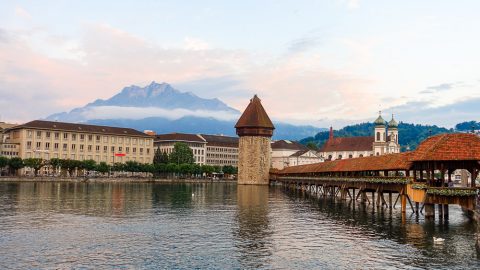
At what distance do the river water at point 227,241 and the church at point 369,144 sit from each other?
405ft

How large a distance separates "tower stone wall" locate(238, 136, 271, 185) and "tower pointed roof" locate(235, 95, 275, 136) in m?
1.57

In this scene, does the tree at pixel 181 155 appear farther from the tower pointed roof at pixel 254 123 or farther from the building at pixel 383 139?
the building at pixel 383 139

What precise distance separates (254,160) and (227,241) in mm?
109624

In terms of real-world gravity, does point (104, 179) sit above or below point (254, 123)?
below

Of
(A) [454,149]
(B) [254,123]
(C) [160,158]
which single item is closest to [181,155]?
(C) [160,158]

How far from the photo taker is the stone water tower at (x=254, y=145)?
140 metres

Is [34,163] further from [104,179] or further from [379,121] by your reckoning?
[379,121]

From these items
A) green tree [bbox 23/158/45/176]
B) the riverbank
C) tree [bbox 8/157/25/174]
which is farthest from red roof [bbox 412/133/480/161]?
tree [bbox 8/157/25/174]

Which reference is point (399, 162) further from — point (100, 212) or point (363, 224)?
point (100, 212)

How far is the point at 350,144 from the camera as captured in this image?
610ft

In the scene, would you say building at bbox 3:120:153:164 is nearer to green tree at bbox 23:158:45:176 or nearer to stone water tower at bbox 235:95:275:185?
green tree at bbox 23:158:45:176

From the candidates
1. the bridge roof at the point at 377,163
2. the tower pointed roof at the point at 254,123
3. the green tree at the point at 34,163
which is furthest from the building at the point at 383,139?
the green tree at the point at 34,163

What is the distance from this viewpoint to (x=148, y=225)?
37938 millimetres

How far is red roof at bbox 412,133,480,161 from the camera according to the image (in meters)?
36.3
